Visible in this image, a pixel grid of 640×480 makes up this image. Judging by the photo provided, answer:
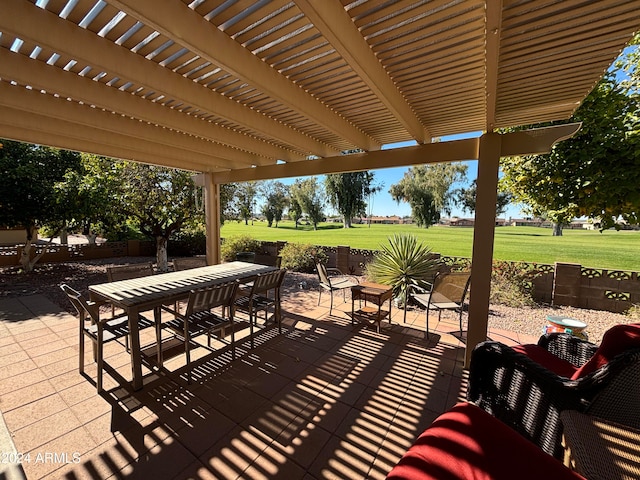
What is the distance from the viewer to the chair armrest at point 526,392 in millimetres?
1639

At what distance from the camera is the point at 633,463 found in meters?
1.21

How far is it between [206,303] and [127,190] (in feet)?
19.5

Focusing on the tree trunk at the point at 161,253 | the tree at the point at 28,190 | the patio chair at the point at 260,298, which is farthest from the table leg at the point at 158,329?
the tree at the point at 28,190

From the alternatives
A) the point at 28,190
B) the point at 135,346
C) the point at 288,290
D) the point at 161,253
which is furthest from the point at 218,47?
the point at 28,190

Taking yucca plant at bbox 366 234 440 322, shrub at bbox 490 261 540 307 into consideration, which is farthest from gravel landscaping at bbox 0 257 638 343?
yucca plant at bbox 366 234 440 322

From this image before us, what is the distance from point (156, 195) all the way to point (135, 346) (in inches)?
222

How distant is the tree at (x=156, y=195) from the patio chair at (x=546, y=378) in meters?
7.56

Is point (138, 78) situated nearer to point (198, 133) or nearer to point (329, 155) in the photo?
point (198, 133)

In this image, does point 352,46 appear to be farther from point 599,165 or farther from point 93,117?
point 599,165

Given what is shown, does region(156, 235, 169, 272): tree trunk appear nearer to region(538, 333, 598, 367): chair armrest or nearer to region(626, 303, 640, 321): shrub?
region(538, 333, 598, 367): chair armrest

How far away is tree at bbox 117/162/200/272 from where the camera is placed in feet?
23.1

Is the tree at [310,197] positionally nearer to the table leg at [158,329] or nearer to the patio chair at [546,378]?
the table leg at [158,329]

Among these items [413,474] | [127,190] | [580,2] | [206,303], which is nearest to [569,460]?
[413,474]

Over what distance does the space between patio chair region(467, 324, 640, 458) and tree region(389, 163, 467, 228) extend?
24.9 metres
